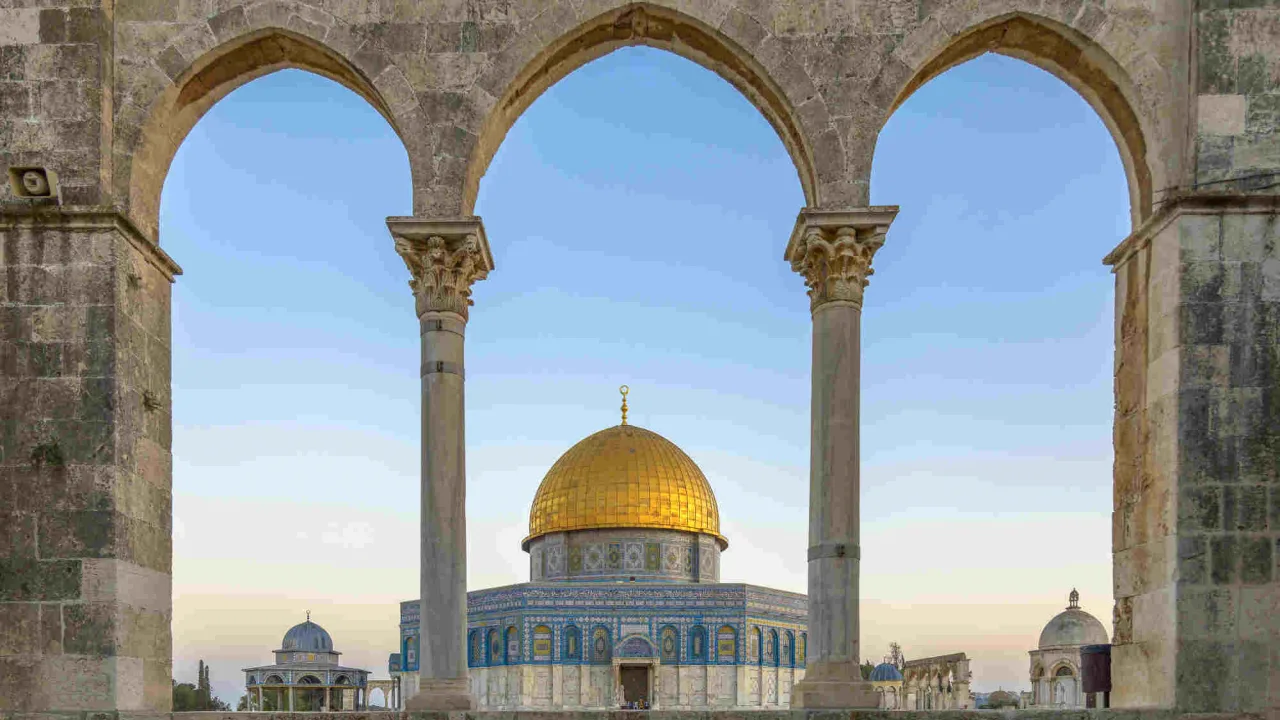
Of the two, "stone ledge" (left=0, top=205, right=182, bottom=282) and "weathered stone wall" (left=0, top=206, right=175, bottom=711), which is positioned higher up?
"stone ledge" (left=0, top=205, right=182, bottom=282)

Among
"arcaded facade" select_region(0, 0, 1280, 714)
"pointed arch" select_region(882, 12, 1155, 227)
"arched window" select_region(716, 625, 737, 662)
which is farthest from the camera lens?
"arched window" select_region(716, 625, 737, 662)

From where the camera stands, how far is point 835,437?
10336 millimetres

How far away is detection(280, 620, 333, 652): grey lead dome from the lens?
61406 millimetres

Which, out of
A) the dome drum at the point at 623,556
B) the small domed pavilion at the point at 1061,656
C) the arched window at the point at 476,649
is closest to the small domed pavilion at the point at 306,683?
the arched window at the point at 476,649

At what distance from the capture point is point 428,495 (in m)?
10.4

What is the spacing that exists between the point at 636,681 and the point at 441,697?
117 ft

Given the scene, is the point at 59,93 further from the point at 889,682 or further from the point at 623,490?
the point at 889,682

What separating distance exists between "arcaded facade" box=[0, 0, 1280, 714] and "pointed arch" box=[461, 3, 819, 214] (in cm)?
4

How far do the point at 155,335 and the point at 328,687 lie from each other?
48.0m

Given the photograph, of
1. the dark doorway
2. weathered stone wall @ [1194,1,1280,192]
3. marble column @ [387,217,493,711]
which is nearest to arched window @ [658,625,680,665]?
the dark doorway

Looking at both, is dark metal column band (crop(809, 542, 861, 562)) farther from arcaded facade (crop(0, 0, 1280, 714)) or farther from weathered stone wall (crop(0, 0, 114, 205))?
weathered stone wall (crop(0, 0, 114, 205))

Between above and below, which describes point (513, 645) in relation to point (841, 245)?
below

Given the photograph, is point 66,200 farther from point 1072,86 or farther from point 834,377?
point 1072,86

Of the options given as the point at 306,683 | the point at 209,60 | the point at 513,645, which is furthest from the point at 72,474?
the point at 306,683
